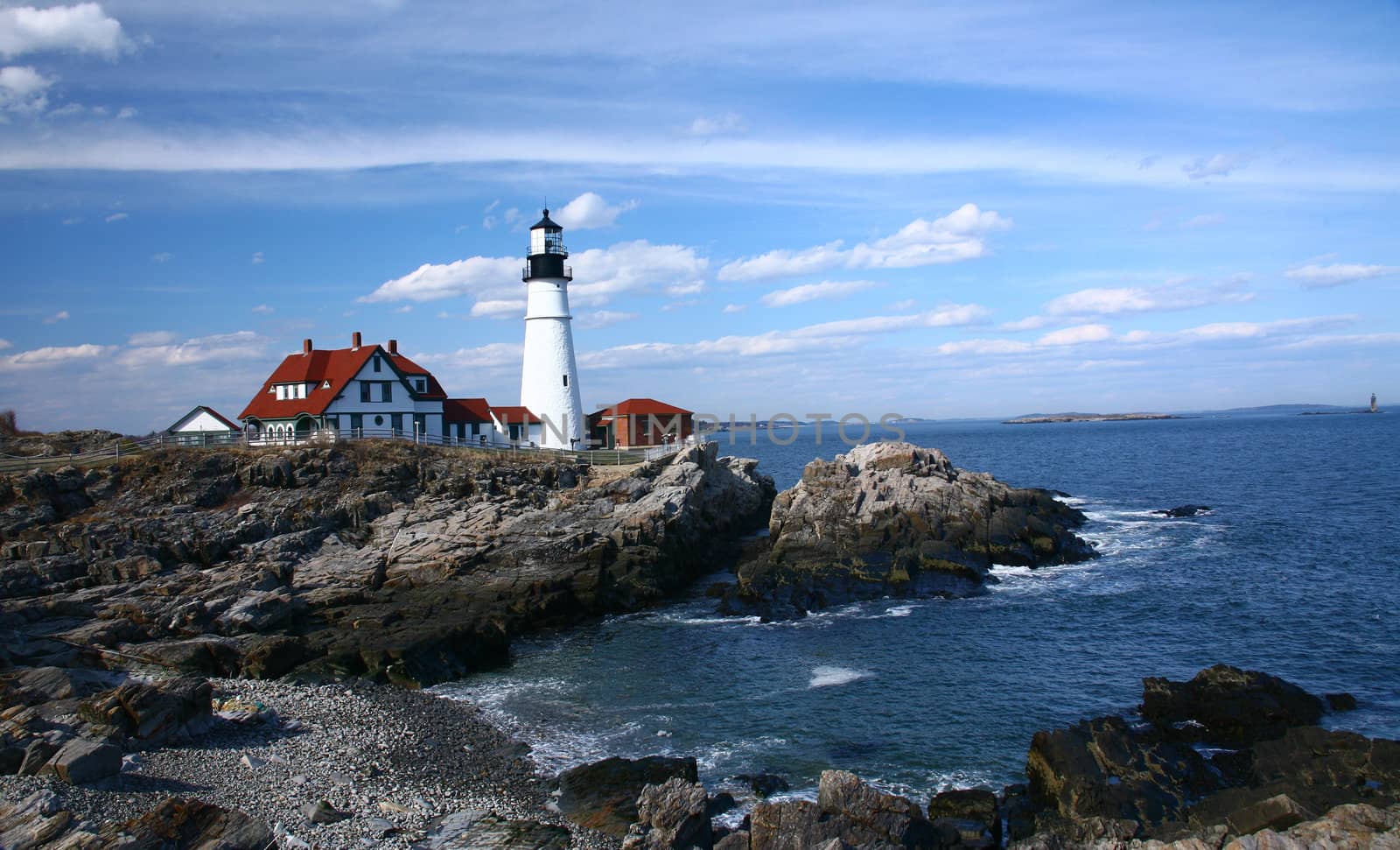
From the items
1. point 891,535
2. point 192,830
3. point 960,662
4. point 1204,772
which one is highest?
point 891,535

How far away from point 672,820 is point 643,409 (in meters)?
36.3

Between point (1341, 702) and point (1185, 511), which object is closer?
point (1341, 702)

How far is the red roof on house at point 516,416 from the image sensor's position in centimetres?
4753

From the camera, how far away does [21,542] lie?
3256 centimetres

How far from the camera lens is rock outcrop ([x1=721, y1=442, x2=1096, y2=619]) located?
114 ft

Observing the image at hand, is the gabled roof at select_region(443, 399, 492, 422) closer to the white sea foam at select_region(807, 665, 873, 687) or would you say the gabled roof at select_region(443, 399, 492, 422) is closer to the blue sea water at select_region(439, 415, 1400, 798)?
the blue sea water at select_region(439, 415, 1400, 798)

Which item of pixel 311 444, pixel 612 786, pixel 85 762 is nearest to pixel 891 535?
pixel 612 786

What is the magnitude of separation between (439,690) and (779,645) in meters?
10.9

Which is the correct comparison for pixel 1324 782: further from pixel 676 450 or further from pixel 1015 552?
pixel 676 450

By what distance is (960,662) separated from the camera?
26531 millimetres

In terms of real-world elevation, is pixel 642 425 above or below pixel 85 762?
above

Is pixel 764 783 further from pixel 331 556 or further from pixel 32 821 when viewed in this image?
pixel 331 556

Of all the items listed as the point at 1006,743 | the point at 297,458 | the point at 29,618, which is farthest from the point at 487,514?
the point at 1006,743

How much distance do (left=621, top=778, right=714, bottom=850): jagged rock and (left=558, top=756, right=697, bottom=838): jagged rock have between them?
70 centimetres
